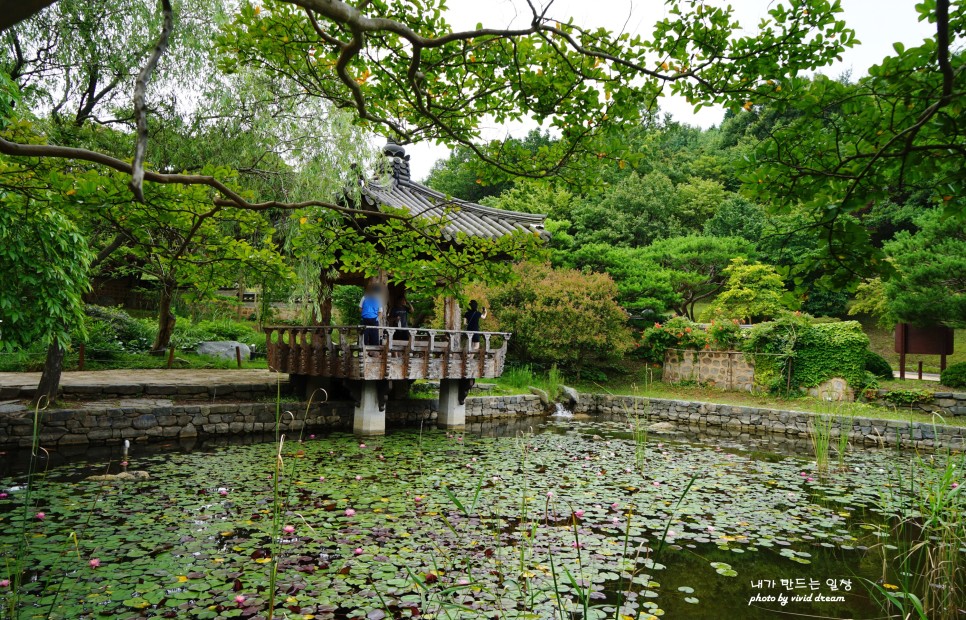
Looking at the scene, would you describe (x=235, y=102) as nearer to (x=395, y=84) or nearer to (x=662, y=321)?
(x=395, y=84)

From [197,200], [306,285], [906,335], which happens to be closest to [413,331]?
[306,285]

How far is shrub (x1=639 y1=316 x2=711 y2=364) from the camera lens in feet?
47.9

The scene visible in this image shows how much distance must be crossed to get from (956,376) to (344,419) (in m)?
11.6

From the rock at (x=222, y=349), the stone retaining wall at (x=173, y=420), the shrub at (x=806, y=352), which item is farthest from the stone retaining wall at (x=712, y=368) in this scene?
the rock at (x=222, y=349)

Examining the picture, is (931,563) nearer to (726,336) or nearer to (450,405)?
(450,405)

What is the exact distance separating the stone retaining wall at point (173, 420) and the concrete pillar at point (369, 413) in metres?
0.60

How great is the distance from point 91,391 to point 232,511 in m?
5.12

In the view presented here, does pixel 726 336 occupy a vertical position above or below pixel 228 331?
above

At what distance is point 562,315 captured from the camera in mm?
13992

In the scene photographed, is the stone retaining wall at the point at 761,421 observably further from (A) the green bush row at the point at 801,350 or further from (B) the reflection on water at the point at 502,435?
(A) the green bush row at the point at 801,350

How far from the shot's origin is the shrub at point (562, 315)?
14.0 m

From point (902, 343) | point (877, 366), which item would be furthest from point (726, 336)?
point (902, 343)

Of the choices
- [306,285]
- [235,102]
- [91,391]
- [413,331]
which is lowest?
[91,391]

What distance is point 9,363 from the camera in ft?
33.0
